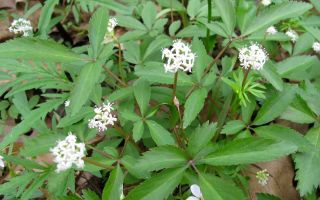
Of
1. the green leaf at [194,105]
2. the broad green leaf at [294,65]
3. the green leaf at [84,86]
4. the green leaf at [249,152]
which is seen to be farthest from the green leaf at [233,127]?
the green leaf at [84,86]

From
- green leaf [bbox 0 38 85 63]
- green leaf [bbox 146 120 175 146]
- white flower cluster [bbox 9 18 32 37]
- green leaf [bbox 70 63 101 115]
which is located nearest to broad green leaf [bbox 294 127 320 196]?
green leaf [bbox 146 120 175 146]

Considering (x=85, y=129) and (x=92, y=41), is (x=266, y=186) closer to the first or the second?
(x=85, y=129)

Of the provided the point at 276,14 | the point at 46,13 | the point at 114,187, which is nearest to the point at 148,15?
the point at 46,13

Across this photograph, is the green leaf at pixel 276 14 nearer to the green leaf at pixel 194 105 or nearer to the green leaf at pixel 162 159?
the green leaf at pixel 194 105

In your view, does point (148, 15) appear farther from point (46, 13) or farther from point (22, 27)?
point (22, 27)

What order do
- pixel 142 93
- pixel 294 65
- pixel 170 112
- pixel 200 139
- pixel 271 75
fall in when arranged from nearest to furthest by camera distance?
pixel 200 139 → pixel 271 75 → pixel 142 93 → pixel 170 112 → pixel 294 65

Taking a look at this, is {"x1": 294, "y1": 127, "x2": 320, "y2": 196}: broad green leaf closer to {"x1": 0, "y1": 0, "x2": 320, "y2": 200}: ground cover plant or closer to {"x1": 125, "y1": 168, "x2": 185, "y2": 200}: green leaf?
{"x1": 0, "y1": 0, "x2": 320, "y2": 200}: ground cover plant
